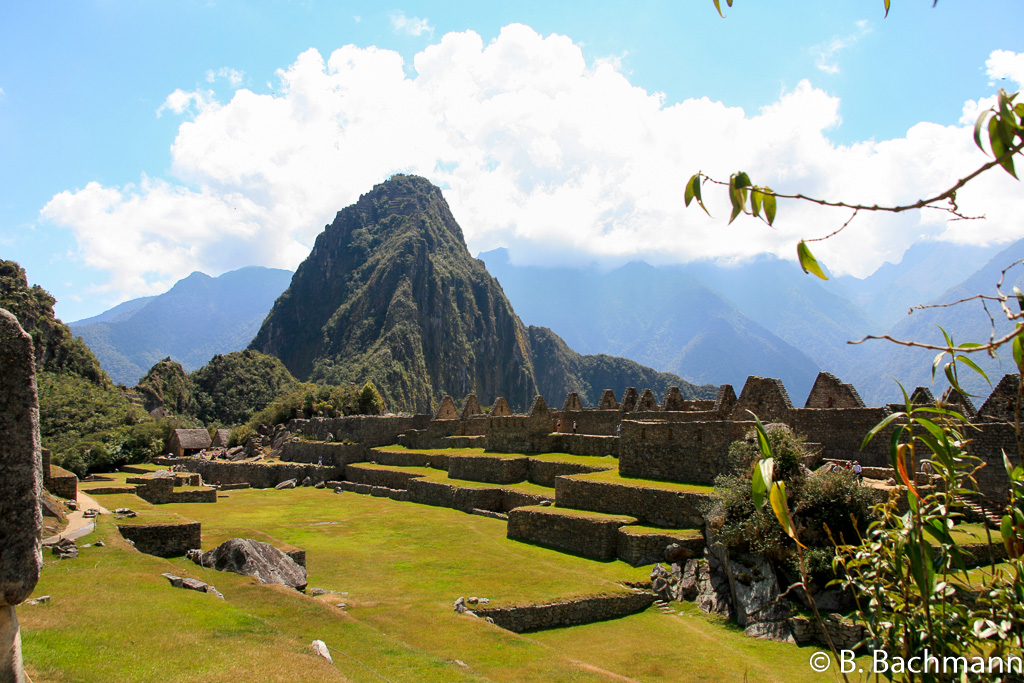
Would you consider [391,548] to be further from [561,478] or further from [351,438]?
[351,438]

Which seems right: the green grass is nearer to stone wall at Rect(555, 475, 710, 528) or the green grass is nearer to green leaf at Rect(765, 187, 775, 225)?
stone wall at Rect(555, 475, 710, 528)

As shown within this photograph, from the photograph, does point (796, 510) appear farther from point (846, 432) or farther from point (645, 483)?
point (645, 483)

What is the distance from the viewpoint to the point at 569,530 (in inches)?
573

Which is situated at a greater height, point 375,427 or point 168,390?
point 168,390

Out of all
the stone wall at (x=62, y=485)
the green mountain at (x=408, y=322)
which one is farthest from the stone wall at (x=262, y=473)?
the green mountain at (x=408, y=322)

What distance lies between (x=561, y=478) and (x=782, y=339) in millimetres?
153948

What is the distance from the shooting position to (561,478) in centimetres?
1650

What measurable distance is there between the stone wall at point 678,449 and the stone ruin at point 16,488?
12.9 metres

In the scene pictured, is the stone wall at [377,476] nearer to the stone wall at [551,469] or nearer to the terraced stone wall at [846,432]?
the stone wall at [551,469]

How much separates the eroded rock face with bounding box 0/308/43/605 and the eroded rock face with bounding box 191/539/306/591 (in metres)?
6.94

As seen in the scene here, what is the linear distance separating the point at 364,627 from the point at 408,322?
13602cm

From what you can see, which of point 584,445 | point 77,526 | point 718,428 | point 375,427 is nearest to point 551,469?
point 584,445

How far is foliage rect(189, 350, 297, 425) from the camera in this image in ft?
272

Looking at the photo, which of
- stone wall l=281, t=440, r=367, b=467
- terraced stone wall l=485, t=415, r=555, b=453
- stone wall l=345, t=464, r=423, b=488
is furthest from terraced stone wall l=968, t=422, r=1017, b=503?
stone wall l=281, t=440, r=367, b=467
